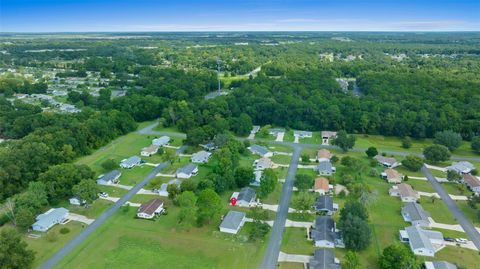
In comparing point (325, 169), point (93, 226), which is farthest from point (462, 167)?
point (93, 226)

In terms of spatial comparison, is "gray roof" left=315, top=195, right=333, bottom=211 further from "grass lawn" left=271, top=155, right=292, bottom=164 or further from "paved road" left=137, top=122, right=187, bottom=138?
"paved road" left=137, top=122, right=187, bottom=138

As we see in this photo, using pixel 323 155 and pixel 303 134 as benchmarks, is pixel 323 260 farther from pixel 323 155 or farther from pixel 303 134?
pixel 303 134

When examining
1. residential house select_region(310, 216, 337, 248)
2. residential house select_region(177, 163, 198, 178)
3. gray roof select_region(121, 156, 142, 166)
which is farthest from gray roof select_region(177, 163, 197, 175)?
residential house select_region(310, 216, 337, 248)

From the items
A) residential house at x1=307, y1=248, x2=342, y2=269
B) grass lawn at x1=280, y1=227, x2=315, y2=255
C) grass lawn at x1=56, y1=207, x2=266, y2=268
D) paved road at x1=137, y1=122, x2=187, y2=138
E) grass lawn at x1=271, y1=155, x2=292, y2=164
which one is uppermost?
paved road at x1=137, y1=122, x2=187, y2=138

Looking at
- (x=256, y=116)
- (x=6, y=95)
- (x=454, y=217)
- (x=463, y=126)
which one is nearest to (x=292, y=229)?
(x=454, y=217)

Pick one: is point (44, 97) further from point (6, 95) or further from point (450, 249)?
point (450, 249)

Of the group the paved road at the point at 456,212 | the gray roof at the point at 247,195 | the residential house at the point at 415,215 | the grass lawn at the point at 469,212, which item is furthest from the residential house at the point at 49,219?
the grass lawn at the point at 469,212
